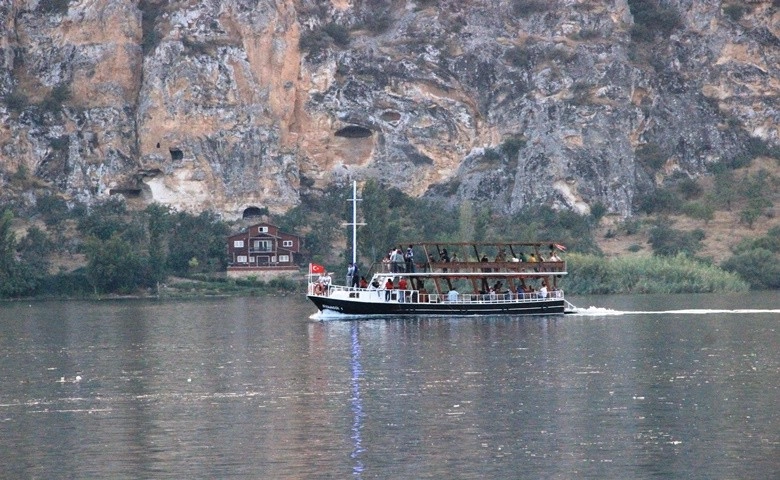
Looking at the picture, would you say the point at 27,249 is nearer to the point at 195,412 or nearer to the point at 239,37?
the point at 239,37

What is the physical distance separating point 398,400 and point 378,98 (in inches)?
3768

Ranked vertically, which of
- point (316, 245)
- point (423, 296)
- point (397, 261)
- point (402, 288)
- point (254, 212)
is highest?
point (254, 212)

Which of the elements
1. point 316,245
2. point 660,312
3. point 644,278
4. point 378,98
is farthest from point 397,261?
point 378,98

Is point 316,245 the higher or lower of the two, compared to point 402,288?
higher

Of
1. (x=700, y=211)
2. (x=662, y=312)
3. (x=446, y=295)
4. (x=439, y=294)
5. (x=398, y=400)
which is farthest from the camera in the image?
(x=700, y=211)

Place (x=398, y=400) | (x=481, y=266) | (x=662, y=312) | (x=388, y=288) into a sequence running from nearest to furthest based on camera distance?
(x=398, y=400) → (x=481, y=266) → (x=388, y=288) → (x=662, y=312)

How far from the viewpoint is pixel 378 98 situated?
138 m

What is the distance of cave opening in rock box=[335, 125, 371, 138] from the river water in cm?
6700

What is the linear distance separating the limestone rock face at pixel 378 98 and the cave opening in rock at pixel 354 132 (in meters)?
0.15

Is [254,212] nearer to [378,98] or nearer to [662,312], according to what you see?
[378,98]

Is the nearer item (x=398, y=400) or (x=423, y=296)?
(x=398, y=400)

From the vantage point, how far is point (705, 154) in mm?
141250

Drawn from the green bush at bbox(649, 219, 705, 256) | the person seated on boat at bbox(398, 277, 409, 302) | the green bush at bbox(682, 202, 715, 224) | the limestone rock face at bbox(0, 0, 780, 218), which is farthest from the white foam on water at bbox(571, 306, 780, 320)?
the limestone rock face at bbox(0, 0, 780, 218)

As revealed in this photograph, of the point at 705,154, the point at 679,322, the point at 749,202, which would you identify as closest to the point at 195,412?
the point at 679,322
